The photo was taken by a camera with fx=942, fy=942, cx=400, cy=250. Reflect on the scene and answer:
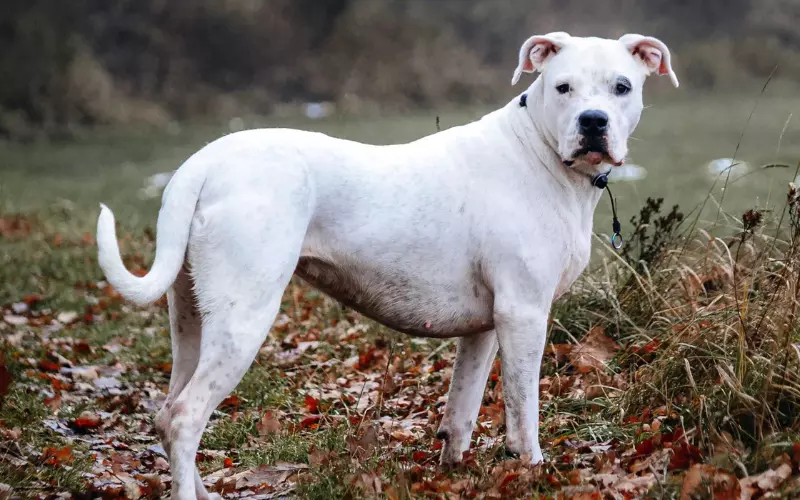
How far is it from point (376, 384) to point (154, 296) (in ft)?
9.11

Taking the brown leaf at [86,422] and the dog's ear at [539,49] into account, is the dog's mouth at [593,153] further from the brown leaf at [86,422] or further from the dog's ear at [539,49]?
the brown leaf at [86,422]

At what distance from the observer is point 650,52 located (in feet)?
14.1

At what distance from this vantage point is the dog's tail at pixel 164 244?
11.7ft

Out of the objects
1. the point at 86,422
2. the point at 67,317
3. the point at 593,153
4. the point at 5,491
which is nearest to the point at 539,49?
the point at 593,153

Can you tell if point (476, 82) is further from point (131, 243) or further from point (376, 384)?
point (376, 384)

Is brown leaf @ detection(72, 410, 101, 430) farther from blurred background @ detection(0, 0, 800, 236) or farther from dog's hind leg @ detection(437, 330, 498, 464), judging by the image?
blurred background @ detection(0, 0, 800, 236)

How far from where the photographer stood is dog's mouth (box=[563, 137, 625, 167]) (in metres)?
3.98

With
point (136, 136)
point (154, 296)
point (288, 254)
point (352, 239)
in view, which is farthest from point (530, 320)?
point (136, 136)

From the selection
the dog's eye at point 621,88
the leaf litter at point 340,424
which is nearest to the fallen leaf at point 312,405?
the leaf litter at point 340,424

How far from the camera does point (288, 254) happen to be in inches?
147

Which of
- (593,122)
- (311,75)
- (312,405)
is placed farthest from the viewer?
(311,75)

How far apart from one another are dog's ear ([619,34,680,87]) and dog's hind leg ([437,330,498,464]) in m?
1.44

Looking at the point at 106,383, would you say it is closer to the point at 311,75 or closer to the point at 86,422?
the point at 86,422

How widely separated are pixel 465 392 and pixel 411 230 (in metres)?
0.92
